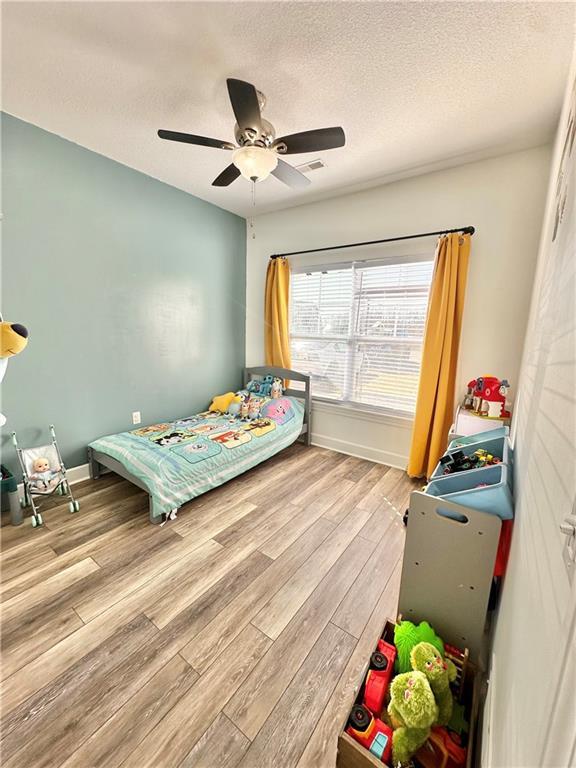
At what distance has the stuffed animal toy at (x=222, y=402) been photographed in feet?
11.6

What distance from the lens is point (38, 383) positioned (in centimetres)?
232

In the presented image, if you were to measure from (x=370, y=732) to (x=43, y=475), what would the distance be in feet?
7.94

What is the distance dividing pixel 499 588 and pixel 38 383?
3114 mm

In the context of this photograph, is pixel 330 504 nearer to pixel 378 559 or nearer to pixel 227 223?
pixel 378 559

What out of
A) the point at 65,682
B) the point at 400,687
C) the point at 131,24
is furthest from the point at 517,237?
the point at 65,682

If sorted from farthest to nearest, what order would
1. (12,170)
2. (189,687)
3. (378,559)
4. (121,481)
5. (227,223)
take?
(227,223), (121,481), (12,170), (378,559), (189,687)

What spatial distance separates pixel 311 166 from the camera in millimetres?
2525

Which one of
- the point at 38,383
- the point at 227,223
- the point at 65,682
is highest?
the point at 227,223

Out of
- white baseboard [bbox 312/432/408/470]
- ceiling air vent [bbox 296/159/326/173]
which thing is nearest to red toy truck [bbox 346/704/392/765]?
white baseboard [bbox 312/432/408/470]

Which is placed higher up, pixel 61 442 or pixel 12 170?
pixel 12 170

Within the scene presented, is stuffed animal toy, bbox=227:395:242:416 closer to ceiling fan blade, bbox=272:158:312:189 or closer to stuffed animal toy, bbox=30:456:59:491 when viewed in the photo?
stuffed animal toy, bbox=30:456:59:491

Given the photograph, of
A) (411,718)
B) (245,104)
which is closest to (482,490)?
(411,718)

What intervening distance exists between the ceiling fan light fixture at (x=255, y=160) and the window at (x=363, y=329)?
5.20 feet

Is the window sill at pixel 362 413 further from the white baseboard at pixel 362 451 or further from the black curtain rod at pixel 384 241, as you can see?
the black curtain rod at pixel 384 241
